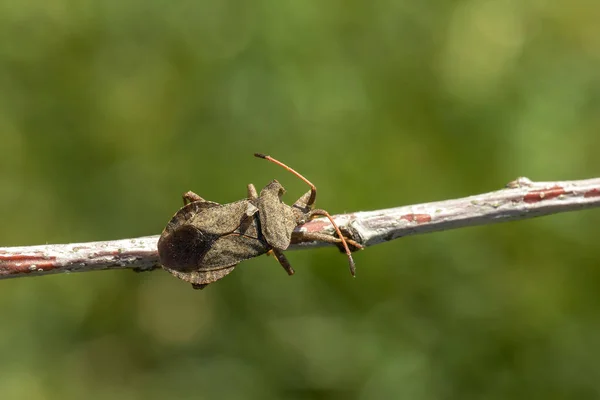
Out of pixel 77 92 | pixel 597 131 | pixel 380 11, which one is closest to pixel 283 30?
pixel 380 11

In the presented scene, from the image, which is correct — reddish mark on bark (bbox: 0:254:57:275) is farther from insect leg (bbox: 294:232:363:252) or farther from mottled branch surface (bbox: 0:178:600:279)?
insect leg (bbox: 294:232:363:252)

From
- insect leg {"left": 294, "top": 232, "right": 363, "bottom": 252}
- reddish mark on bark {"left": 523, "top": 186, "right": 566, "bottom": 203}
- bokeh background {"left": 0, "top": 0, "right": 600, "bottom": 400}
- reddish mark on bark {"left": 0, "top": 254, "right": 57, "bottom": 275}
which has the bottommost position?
bokeh background {"left": 0, "top": 0, "right": 600, "bottom": 400}

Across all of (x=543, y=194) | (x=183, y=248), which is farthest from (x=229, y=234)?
(x=543, y=194)

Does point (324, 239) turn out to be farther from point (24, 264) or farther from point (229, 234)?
point (24, 264)

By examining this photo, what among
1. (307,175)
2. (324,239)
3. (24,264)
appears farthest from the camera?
(307,175)

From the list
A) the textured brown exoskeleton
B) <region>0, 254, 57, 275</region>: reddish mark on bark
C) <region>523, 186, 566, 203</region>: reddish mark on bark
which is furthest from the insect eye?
<region>523, 186, 566, 203</region>: reddish mark on bark

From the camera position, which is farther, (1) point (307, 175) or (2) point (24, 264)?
(1) point (307, 175)

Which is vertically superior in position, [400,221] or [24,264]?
[400,221]

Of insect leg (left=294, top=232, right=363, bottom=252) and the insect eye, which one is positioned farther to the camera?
insect leg (left=294, top=232, right=363, bottom=252)
